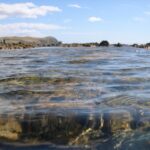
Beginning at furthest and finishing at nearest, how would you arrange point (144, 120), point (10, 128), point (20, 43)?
point (20, 43)
point (144, 120)
point (10, 128)

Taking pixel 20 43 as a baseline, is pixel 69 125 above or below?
below

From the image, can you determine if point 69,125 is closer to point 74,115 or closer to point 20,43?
point 74,115

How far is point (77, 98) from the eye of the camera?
333 inches

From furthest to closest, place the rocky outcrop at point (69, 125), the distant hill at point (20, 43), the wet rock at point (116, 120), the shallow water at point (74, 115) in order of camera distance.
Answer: the distant hill at point (20, 43)
the wet rock at point (116, 120)
the rocky outcrop at point (69, 125)
the shallow water at point (74, 115)

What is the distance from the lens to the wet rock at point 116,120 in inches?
255

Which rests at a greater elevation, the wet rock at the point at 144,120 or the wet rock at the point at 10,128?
the wet rock at the point at 144,120

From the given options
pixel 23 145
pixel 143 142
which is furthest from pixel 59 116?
pixel 143 142

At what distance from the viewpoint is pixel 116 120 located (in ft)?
22.1

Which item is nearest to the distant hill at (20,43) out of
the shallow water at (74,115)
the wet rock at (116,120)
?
the shallow water at (74,115)

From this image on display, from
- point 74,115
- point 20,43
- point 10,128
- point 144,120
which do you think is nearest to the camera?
point 10,128

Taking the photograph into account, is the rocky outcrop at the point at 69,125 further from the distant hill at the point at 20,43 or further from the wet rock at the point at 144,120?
the distant hill at the point at 20,43

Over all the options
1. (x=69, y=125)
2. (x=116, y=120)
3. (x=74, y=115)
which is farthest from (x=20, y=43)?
(x=69, y=125)

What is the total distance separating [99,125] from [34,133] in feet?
3.43

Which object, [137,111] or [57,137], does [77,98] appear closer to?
[137,111]
